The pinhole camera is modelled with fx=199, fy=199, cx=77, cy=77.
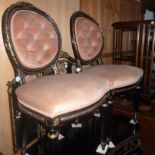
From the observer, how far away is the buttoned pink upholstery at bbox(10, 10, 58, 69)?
1.07m

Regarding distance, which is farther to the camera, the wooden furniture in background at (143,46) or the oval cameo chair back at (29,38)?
the wooden furniture in background at (143,46)

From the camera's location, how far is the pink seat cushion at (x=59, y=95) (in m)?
0.81

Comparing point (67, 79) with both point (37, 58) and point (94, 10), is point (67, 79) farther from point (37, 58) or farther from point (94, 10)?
point (94, 10)

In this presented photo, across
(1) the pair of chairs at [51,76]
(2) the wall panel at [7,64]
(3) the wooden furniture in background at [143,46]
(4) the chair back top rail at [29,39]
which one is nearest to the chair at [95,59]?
(1) the pair of chairs at [51,76]

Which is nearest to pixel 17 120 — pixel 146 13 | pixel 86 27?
pixel 86 27

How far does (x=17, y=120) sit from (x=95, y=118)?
77 cm

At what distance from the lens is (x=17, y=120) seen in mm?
1144

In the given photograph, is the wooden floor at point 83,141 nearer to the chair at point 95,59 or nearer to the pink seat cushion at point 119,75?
the chair at point 95,59

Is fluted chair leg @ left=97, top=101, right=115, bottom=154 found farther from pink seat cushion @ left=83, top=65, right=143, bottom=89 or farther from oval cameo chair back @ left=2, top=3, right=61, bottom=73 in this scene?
oval cameo chair back @ left=2, top=3, right=61, bottom=73

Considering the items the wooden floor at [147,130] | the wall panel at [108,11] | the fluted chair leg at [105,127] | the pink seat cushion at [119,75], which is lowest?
the wooden floor at [147,130]

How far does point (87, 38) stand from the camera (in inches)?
62.2

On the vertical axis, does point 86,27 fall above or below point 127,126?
above

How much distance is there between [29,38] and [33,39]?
0.03m

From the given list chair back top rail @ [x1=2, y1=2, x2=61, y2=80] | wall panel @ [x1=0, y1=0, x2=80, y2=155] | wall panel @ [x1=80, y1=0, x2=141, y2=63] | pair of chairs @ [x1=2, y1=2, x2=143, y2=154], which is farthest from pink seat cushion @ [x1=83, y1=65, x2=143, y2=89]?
wall panel @ [x1=80, y1=0, x2=141, y2=63]
